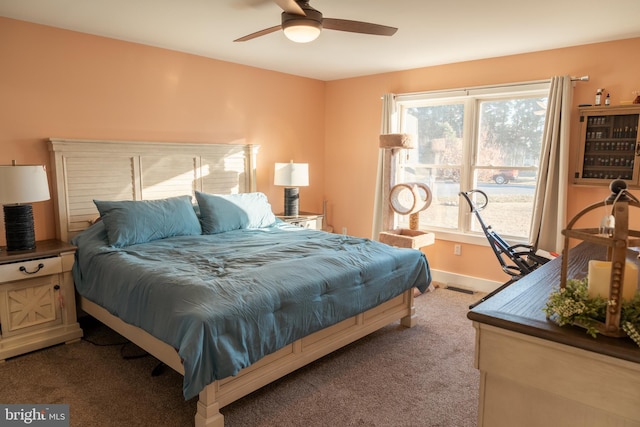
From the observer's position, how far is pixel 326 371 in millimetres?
2809

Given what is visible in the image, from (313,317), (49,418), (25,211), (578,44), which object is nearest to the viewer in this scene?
(49,418)

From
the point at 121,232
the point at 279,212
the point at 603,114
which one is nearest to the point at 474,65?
the point at 603,114

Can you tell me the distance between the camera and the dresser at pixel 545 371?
3.65 ft

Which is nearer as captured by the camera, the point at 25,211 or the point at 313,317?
the point at 313,317

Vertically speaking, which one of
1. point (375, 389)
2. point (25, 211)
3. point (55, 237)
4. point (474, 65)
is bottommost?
point (375, 389)

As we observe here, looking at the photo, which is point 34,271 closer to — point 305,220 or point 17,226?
point 17,226

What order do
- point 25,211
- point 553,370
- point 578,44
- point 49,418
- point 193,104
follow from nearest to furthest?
point 553,370
point 49,418
point 25,211
point 578,44
point 193,104

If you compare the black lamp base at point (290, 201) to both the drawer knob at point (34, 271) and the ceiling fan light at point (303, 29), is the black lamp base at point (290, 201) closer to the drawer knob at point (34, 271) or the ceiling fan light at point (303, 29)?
the ceiling fan light at point (303, 29)

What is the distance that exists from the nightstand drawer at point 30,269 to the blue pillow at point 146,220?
1.35 feet

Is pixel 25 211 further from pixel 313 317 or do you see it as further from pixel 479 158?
pixel 479 158

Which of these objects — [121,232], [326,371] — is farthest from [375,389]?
[121,232]

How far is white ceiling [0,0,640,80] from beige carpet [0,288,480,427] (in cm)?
246

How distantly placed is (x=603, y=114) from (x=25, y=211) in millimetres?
4739

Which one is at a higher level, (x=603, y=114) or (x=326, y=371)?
(x=603, y=114)
